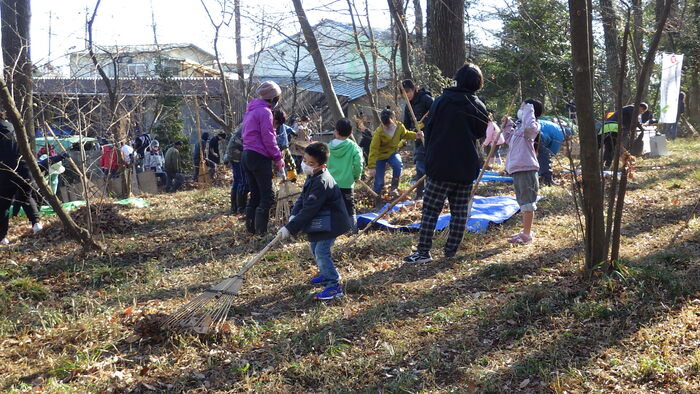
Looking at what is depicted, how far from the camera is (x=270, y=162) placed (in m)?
7.18

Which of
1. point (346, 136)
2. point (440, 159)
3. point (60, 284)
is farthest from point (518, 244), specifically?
point (60, 284)

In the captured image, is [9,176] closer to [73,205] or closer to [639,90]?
[73,205]

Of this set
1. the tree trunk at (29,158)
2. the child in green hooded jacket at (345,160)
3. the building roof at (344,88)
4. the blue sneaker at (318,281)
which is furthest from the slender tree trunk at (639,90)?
the building roof at (344,88)

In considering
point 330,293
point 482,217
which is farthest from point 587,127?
point 482,217

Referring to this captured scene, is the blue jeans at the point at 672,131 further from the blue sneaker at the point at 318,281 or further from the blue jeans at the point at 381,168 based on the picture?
the blue sneaker at the point at 318,281

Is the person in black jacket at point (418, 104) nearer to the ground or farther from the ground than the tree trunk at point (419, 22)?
nearer to the ground

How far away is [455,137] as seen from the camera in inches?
215

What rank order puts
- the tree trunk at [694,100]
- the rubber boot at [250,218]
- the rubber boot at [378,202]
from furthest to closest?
1. the tree trunk at [694,100]
2. the rubber boot at [378,202]
3. the rubber boot at [250,218]

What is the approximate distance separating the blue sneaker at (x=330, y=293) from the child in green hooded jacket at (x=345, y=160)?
189 cm

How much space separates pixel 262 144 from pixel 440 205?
7.68ft

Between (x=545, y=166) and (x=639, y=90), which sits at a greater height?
(x=639, y=90)

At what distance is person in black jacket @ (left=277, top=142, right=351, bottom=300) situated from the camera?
16.4 feet

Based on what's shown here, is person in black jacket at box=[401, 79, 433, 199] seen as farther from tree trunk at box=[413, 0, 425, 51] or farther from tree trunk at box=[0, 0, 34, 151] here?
tree trunk at box=[413, 0, 425, 51]

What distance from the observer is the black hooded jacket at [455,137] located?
5441mm
